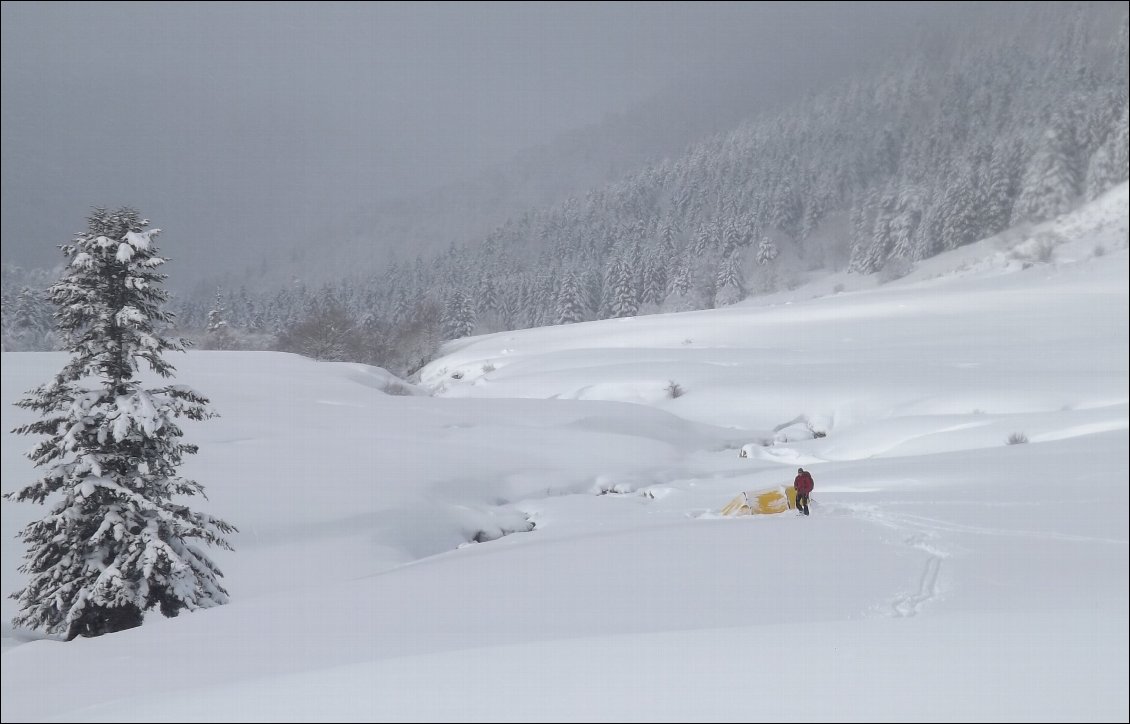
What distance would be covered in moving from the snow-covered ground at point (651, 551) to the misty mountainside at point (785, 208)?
16497 millimetres

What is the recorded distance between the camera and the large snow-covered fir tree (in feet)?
27.6

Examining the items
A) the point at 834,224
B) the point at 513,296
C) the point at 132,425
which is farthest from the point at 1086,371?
the point at 834,224

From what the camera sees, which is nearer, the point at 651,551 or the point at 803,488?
the point at 651,551

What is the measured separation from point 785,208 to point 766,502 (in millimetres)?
100653

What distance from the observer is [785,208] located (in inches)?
4129

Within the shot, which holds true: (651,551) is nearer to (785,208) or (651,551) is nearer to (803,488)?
(803,488)

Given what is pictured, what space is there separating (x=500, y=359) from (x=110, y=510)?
40.4 m

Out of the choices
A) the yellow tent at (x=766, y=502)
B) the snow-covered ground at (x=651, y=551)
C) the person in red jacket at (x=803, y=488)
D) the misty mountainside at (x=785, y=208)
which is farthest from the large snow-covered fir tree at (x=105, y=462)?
the misty mountainside at (x=785, y=208)

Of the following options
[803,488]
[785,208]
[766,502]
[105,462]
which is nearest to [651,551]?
[803,488]

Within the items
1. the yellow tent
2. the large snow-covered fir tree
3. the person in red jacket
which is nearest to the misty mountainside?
the large snow-covered fir tree

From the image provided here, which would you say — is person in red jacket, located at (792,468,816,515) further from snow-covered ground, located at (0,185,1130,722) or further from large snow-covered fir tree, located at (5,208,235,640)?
large snow-covered fir tree, located at (5,208,235,640)

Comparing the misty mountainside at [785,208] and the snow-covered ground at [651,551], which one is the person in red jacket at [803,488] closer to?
the snow-covered ground at [651,551]

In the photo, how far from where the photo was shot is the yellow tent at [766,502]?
1259cm

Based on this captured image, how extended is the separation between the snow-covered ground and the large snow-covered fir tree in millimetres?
859
